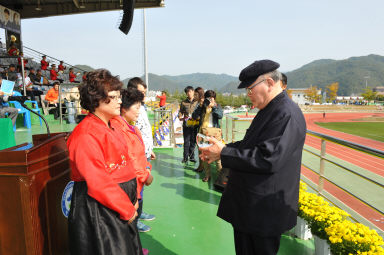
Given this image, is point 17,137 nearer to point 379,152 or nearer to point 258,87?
point 258,87

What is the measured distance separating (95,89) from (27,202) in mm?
698

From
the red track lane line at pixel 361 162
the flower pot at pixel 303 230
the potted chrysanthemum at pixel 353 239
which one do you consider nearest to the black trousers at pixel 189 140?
the flower pot at pixel 303 230

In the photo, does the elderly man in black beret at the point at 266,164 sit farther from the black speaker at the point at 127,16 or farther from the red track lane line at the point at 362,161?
the red track lane line at the point at 362,161

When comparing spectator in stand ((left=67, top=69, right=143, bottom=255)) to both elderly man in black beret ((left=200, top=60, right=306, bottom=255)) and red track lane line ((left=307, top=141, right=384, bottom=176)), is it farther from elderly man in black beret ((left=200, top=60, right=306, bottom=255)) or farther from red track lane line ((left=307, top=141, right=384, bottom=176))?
red track lane line ((left=307, top=141, right=384, bottom=176))

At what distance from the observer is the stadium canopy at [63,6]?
11.5 m

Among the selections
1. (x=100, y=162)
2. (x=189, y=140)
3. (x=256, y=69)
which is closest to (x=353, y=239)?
(x=256, y=69)

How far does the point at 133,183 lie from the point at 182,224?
1527 mm

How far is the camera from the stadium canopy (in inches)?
453

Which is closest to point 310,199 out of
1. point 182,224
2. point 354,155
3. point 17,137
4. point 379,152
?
Result: point 379,152

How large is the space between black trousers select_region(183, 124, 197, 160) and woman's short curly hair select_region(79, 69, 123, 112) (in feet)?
12.2

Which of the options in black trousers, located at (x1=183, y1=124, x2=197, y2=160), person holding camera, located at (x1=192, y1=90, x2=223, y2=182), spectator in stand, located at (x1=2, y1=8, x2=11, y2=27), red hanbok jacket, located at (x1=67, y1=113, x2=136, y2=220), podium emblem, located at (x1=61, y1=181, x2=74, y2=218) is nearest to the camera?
red hanbok jacket, located at (x1=67, y1=113, x2=136, y2=220)

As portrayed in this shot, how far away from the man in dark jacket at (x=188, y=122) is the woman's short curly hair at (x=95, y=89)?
3511 mm

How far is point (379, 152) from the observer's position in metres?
1.91

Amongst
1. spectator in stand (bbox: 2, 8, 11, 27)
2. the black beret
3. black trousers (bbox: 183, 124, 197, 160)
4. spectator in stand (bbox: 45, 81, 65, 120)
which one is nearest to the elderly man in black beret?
the black beret
